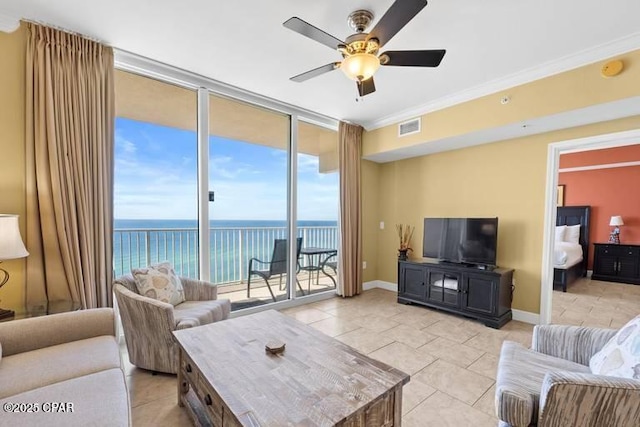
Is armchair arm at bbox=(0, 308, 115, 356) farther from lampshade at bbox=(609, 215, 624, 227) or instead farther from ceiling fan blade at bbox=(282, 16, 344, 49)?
lampshade at bbox=(609, 215, 624, 227)

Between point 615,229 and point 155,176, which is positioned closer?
point 155,176

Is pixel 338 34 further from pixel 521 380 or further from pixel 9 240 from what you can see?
pixel 9 240

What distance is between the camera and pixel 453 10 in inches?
78.2

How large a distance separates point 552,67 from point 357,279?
3481 mm

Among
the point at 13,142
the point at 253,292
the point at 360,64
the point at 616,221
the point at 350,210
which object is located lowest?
the point at 253,292

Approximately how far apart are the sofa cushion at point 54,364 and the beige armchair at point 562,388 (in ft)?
6.81

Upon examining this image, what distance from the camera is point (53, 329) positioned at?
5.75ft

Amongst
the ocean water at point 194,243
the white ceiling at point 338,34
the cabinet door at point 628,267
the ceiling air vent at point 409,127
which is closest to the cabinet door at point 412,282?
the ocean water at point 194,243

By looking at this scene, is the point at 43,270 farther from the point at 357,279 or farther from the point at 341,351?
Result: the point at 357,279

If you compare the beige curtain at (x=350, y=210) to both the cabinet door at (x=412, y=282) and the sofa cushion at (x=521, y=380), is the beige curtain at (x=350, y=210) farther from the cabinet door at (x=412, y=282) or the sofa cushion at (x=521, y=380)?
the sofa cushion at (x=521, y=380)

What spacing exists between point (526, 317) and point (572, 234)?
3.76 metres

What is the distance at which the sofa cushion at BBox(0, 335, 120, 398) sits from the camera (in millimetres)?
1355

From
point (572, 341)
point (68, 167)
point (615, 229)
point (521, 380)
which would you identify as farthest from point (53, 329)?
point (615, 229)

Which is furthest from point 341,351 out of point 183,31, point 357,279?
point 357,279
